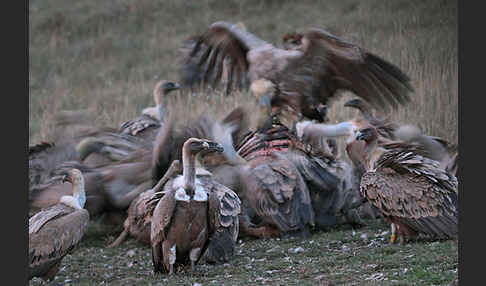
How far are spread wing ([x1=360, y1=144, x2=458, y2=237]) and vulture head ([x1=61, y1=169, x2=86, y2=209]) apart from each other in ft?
8.09

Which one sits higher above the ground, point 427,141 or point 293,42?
point 293,42

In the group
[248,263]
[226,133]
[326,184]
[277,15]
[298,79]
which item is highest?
[277,15]

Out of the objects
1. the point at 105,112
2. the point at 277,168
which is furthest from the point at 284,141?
the point at 105,112

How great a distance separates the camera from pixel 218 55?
9.73 metres

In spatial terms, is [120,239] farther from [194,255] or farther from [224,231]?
[194,255]

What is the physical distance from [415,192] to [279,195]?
4.69ft

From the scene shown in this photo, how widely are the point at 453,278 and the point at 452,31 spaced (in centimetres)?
261

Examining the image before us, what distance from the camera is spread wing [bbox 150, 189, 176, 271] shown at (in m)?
5.52

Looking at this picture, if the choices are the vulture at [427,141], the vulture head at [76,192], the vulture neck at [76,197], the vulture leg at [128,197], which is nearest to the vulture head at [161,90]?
the vulture leg at [128,197]

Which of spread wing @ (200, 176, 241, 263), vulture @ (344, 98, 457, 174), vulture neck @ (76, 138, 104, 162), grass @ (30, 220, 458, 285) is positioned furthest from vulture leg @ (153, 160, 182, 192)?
vulture @ (344, 98, 457, 174)

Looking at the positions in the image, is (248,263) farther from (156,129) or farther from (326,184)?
(156,129)

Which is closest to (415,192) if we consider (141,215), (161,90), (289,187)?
(289,187)

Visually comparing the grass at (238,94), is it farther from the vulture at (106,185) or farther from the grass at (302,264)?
the vulture at (106,185)

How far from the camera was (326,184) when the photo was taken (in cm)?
752
